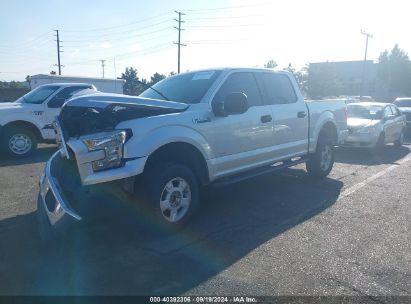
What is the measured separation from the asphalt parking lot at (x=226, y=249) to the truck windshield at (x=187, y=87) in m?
1.69

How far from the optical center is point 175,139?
445cm

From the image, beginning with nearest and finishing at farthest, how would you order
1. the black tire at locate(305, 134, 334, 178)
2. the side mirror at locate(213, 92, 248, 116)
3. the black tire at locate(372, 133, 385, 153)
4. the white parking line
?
the side mirror at locate(213, 92, 248, 116)
the white parking line
the black tire at locate(305, 134, 334, 178)
the black tire at locate(372, 133, 385, 153)

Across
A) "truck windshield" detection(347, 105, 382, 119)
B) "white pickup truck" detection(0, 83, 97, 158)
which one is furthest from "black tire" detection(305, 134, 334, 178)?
"white pickup truck" detection(0, 83, 97, 158)

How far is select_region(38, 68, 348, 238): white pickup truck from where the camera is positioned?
398 centimetres

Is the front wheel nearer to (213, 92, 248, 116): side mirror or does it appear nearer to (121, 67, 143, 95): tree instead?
(213, 92, 248, 116): side mirror

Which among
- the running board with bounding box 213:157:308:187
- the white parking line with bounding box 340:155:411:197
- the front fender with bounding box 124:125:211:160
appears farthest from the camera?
the white parking line with bounding box 340:155:411:197

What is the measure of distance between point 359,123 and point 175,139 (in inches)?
339

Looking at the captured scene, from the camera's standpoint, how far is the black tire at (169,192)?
4238 mm

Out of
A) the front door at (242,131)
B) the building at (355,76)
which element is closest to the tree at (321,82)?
the building at (355,76)

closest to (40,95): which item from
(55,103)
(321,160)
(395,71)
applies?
(55,103)

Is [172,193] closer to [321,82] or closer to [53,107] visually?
[53,107]

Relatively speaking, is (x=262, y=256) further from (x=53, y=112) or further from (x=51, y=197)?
→ (x=53, y=112)

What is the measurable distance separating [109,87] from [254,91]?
616 inches

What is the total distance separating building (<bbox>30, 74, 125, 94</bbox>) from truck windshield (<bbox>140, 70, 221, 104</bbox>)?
1353 centimetres
